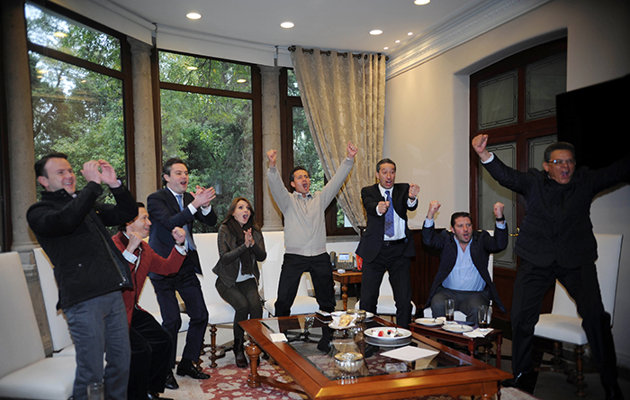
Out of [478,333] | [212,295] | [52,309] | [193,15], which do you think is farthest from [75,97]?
[478,333]

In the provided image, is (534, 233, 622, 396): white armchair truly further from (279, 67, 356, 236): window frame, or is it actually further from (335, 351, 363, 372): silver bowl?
(279, 67, 356, 236): window frame

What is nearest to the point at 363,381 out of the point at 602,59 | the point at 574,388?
the point at 574,388

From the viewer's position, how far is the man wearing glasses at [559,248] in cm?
241

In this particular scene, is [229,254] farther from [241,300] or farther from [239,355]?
[239,355]

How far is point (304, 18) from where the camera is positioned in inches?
201

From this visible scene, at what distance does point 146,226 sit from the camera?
9.70ft

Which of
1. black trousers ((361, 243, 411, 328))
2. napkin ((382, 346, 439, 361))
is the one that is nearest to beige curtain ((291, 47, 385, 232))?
black trousers ((361, 243, 411, 328))

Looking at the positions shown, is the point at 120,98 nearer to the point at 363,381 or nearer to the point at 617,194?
the point at 363,381

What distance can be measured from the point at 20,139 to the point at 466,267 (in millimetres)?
3827

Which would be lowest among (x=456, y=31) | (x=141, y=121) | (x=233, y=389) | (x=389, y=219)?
(x=233, y=389)

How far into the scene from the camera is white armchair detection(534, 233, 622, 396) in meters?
2.41

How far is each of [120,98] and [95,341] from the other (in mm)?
3531

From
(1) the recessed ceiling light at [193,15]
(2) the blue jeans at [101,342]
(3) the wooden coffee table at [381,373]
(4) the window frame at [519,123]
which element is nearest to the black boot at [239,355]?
(3) the wooden coffee table at [381,373]

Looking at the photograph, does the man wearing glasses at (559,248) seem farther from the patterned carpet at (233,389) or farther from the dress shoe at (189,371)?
the dress shoe at (189,371)
